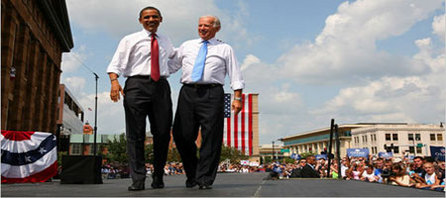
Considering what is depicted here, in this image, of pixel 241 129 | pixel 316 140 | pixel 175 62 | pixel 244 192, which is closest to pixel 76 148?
pixel 241 129

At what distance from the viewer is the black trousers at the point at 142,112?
3955 mm

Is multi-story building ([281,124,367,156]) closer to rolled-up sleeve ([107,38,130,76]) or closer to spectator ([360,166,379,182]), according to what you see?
spectator ([360,166,379,182])

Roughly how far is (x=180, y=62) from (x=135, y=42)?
1.76ft

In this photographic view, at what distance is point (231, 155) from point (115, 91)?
246ft

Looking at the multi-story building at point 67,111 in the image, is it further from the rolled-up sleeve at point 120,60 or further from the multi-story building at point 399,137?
the rolled-up sleeve at point 120,60

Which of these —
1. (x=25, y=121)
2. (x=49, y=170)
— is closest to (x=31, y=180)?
(x=49, y=170)

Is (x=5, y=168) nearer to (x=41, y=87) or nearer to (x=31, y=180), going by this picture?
(x=31, y=180)

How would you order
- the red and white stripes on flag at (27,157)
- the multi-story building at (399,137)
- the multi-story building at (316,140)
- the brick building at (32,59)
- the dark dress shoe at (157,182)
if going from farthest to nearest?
the multi-story building at (316,140) < the multi-story building at (399,137) < the brick building at (32,59) < the red and white stripes on flag at (27,157) < the dark dress shoe at (157,182)

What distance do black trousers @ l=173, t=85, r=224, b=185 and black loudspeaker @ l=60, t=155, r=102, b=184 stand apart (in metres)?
2.62

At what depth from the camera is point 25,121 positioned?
29.3m

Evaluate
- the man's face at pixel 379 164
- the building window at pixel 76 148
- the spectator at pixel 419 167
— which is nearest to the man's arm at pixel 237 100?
the spectator at pixel 419 167

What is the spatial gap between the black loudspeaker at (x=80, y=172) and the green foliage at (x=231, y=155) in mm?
69358

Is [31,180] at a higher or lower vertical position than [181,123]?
lower

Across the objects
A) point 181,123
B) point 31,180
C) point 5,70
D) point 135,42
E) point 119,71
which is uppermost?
point 5,70
